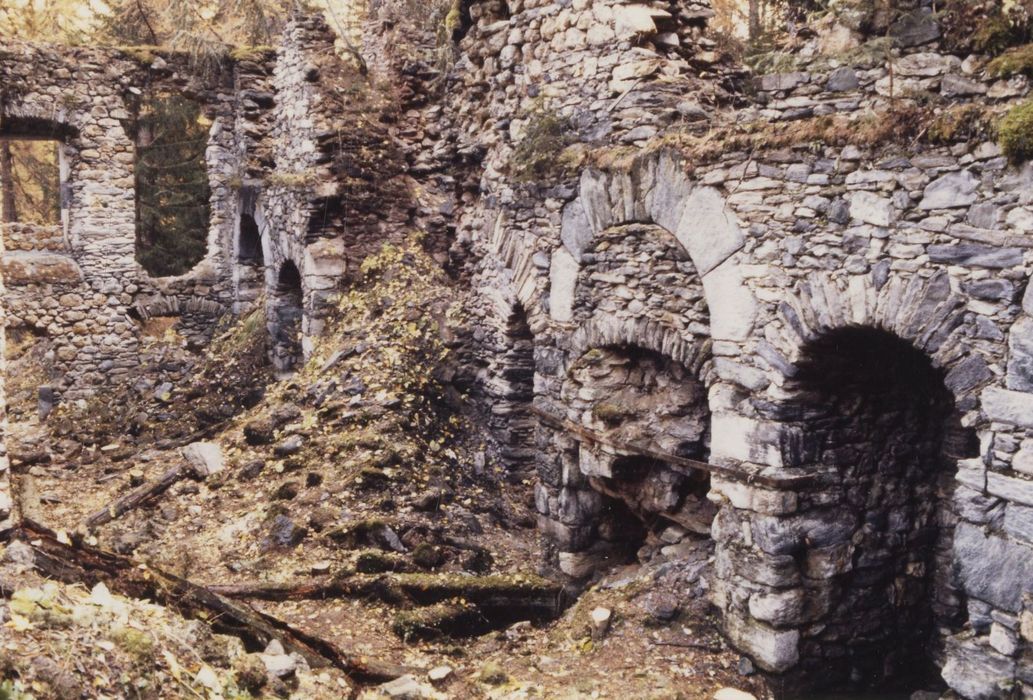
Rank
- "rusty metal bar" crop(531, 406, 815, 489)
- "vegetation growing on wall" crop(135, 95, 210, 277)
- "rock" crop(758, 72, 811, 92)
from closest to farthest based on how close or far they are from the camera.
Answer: "rock" crop(758, 72, 811, 92) < "rusty metal bar" crop(531, 406, 815, 489) < "vegetation growing on wall" crop(135, 95, 210, 277)

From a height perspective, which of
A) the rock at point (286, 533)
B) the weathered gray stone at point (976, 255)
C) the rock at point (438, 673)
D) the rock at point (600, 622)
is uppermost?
the weathered gray stone at point (976, 255)

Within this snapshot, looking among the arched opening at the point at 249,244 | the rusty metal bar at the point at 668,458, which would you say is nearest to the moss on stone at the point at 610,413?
the rusty metal bar at the point at 668,458

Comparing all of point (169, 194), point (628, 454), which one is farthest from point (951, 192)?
point (169, 194)

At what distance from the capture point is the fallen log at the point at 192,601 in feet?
16.8

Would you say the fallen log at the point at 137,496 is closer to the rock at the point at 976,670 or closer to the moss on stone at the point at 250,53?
the rock at the point at 976,670

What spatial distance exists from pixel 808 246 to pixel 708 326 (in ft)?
3.66

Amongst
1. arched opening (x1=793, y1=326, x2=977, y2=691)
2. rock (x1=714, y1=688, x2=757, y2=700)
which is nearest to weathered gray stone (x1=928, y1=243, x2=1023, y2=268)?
arched opening (x1=793, y1=326, x2=977, y2=691)

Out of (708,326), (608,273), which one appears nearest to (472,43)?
(608,273)

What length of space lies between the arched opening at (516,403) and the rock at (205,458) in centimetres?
273

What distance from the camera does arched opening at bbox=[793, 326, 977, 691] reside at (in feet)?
18.3

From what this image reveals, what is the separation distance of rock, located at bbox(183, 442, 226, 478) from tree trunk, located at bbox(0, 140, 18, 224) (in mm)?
11538

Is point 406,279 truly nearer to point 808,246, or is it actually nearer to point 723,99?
point 723,99

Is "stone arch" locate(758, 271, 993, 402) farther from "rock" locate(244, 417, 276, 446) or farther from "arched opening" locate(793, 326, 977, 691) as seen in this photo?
"rock" locate(244, 417, 276, 446)

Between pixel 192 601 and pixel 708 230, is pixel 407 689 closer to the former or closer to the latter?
pixel 192 601
